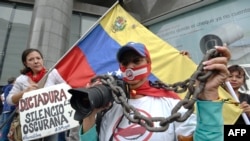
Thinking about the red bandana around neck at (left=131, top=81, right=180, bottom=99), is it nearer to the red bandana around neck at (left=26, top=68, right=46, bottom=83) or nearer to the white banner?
the white banner

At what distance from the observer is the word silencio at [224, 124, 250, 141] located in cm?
117

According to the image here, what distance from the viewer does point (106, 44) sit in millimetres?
2658

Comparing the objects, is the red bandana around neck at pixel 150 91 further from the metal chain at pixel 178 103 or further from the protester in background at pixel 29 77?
the protester in background at pixel 29 77

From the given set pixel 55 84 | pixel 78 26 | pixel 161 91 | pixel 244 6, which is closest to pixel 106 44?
pixel 55 84

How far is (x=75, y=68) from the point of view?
2.64 m

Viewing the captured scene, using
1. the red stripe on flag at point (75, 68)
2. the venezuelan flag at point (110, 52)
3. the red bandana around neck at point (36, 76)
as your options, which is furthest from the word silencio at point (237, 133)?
the red bandana around neck at point (36, 76)

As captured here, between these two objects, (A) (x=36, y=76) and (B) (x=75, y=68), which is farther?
(B) (x=75, y=68)

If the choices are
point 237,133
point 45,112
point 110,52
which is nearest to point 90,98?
point 237,133

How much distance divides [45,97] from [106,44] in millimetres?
764

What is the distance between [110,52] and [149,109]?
1.62 metres

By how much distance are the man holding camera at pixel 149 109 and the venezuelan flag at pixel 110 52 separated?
127cm

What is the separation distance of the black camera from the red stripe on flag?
1517 mm

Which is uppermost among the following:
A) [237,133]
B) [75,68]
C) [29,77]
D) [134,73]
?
[75,68]

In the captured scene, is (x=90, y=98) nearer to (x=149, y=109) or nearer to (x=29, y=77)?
(x=149, y=109)
